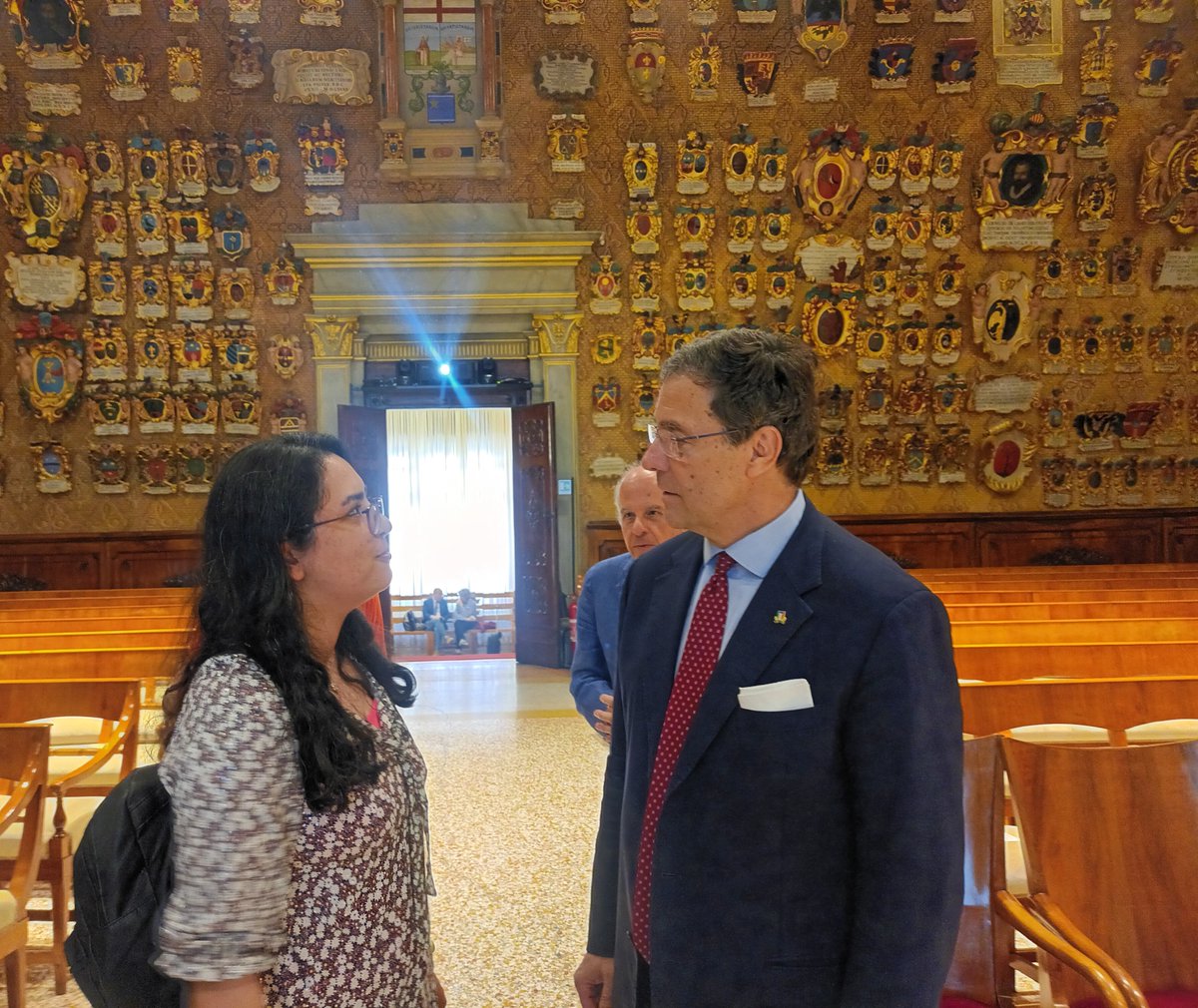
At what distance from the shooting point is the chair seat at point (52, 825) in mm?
3342

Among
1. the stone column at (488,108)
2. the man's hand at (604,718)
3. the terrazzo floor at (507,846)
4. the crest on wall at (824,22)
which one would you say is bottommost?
the terrazzo floor at (507,846)

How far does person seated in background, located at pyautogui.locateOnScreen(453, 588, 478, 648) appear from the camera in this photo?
1448 centimetres

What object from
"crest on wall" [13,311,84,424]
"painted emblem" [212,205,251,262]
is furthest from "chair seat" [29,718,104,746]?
"painted emblem" [212,205,251,262]

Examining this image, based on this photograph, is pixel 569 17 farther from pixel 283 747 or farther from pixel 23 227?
pixel 283 747

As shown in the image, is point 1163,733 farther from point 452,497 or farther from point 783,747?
point 452,497

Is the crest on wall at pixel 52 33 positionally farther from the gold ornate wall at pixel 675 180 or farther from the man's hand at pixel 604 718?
the man's hand at pixel 604 718

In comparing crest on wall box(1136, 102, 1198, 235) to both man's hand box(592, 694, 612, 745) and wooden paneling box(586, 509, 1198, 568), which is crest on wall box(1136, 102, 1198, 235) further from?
man's hand box(592, 694, 612, 745)

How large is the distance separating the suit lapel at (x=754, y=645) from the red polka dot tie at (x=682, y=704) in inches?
3.2

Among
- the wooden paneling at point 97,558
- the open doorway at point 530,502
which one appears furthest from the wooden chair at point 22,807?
the wooden paneling at point 97,558

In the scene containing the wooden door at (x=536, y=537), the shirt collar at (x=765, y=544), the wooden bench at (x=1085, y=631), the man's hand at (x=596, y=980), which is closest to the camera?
the shirt collar at (x=765, y=544)

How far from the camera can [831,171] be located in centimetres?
1229

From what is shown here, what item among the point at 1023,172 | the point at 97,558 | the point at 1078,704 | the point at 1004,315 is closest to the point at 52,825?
the point at 1078,704

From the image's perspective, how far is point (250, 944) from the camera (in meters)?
1.46

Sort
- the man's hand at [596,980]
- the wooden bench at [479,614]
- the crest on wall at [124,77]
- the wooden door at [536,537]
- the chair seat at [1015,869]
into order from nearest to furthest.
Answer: the man's hand at [596,980]
the chair seat at [1015,869]
the wooden door at [536,537]
the crest on wall at [124,77]
the wooden bench at [479,614]
